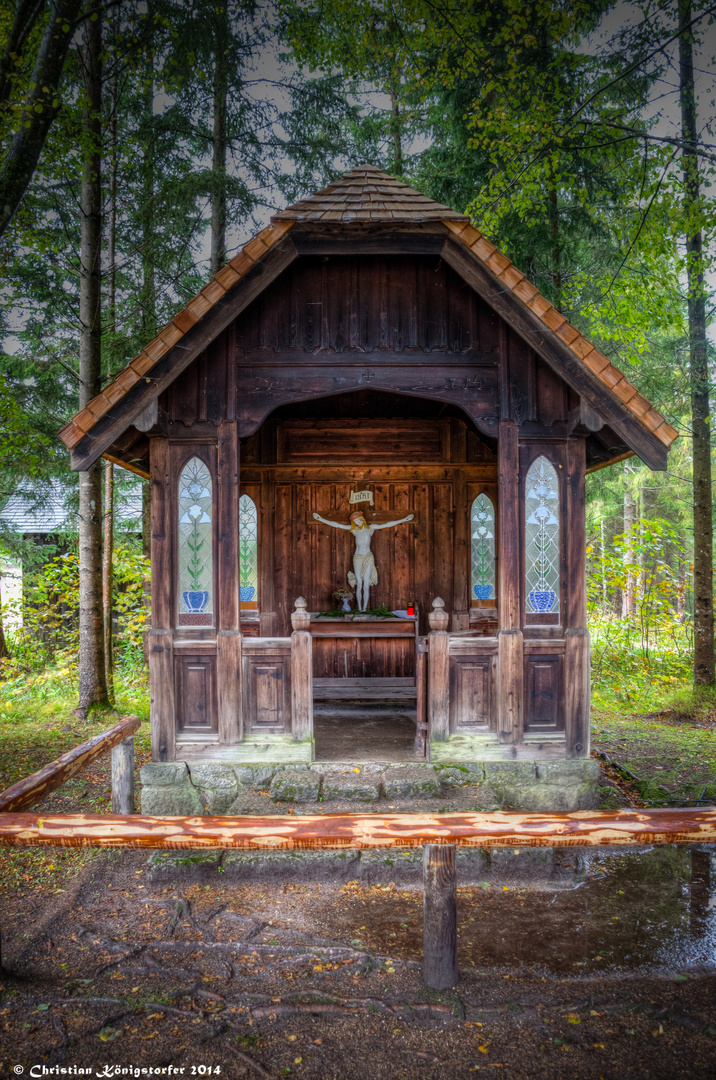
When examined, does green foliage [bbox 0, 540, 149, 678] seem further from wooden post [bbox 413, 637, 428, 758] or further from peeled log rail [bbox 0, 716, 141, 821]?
wooden post [bbox 413, 637, 428, 758]

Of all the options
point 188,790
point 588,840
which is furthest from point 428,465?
point 588,840

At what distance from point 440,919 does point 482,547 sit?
17.2ft

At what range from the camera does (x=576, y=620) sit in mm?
5582

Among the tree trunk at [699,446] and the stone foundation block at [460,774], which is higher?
the tree trunk at [699,446]

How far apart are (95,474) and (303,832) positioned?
679cm

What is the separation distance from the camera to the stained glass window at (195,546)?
555 centimetres

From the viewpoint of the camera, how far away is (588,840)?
3.29 metres

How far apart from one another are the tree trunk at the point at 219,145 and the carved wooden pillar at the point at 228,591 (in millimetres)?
6178

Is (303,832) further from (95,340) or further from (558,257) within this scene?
(558,257)

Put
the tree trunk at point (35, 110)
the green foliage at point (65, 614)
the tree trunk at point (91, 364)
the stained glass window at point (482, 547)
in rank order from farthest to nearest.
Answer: the green foliage at point (65, 614), the tree trunk at point (91, 364), the stained glass window at point (482, 547), the tree trunk at point (35, 110)

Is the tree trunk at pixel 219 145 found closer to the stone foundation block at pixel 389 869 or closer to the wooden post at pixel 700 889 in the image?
the stone foundation block at pixel 389 869

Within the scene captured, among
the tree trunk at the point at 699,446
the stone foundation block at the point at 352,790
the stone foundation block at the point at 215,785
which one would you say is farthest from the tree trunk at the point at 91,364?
the tree trunk at the point at 699,446

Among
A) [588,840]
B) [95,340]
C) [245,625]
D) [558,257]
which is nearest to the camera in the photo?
[588,840]

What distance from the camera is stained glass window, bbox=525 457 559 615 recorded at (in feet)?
18.6
